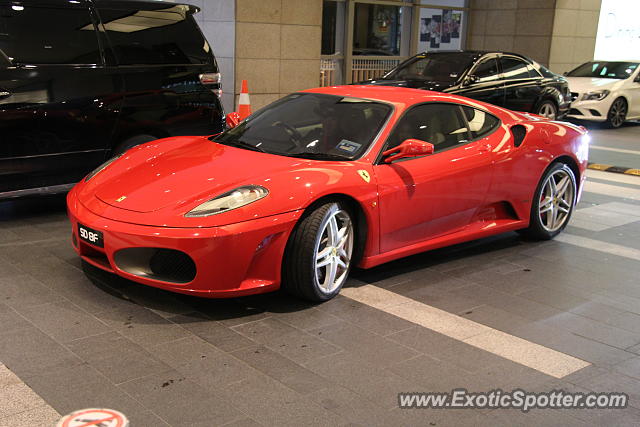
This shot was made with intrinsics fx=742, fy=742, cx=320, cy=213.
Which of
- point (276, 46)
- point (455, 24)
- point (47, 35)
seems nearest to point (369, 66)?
point (455, 24)

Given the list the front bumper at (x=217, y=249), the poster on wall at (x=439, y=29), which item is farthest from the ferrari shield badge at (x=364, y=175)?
the poster on wall at (x=439, y=29)

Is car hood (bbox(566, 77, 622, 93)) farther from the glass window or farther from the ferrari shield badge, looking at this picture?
the ferrari shield badge

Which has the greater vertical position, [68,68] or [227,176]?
[68,68]

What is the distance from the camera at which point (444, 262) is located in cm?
584

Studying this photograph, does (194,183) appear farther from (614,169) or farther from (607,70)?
(607,70)

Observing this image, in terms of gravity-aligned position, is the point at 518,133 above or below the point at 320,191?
above

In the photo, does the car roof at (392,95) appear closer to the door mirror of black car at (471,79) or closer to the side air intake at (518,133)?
the side air intake at (518,133)

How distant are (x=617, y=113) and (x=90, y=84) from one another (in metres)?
11.7

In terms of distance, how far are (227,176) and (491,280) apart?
212 cm

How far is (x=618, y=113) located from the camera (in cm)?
1515

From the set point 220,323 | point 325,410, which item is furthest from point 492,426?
point 220,323

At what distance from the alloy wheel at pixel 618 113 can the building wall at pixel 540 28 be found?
444 cm

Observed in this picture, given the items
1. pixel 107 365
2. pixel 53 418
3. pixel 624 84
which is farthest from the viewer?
pixel 624 84

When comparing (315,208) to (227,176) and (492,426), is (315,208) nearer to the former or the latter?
(227,176)
